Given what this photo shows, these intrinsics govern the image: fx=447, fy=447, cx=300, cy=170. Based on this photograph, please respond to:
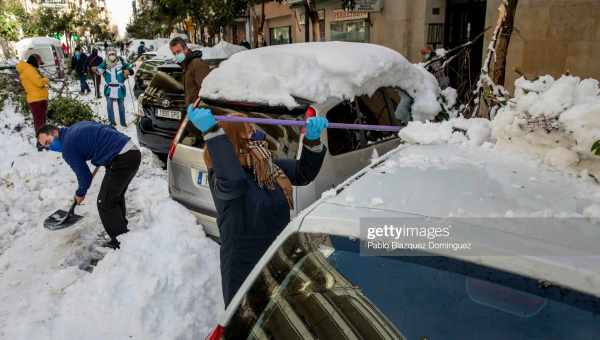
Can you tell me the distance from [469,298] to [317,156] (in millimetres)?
1494

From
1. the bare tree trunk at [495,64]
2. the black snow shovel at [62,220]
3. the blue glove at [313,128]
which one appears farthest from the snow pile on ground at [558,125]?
the black snow shovel at [62,220]

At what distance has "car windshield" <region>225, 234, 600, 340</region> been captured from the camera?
1.38 m

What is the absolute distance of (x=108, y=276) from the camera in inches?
140

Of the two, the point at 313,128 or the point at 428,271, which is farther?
the point at 313,128

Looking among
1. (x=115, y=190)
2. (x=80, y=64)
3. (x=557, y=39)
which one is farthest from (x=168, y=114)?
(x=80, y=64)

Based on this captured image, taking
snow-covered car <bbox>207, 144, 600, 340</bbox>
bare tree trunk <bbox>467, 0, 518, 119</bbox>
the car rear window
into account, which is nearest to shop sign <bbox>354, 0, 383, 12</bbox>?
bare tree trunk <bbox>467, 0, 518, 119</bbox>

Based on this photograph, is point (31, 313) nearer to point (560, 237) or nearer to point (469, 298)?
point (469, 298)

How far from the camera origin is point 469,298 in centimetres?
151

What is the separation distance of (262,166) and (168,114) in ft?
15.4

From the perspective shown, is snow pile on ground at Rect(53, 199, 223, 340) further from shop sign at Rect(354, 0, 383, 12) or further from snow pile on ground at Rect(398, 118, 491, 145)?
shop sign at Rect(354, 0, 383, 12)

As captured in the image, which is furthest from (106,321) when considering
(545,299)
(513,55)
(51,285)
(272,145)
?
(513,55)

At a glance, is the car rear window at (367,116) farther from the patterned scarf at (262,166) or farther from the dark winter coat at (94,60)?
the dark winter coat at (94,60)

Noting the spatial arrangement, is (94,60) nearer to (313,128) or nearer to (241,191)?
(313,128)

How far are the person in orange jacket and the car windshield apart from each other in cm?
828
